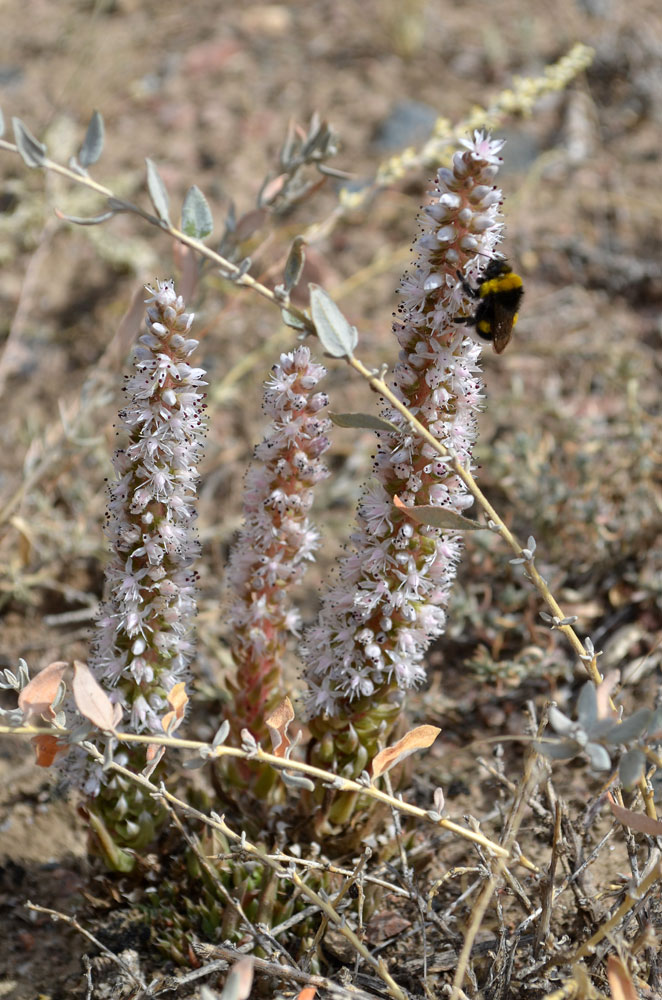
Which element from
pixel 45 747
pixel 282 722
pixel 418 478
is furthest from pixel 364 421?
pixel 45 747

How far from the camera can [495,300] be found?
207cm

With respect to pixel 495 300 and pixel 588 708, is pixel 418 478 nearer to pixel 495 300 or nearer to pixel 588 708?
pixel 495 300

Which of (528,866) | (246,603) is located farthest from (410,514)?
(528,866)

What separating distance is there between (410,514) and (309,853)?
1.11 meters

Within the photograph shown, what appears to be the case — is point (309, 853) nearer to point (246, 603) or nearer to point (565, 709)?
point (246, 603)

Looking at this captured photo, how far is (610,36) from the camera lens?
20.4ft

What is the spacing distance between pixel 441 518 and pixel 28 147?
141cm

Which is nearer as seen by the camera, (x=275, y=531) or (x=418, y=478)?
(x=418, y=478)

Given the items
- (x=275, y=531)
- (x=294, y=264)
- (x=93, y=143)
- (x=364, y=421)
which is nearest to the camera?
(x=364, y=421)

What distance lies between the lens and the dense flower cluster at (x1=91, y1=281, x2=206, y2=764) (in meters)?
1.94

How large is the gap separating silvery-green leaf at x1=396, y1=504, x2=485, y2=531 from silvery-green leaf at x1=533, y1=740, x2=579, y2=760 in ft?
1.50

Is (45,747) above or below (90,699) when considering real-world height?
below

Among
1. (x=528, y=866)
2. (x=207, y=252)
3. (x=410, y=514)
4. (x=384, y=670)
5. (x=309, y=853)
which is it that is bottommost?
(x=309, y=853)

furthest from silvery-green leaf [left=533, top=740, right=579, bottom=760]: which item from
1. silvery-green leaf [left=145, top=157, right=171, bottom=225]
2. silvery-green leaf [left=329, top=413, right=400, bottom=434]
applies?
silvery-green leaf [left=145, top=157, right=171, bottom=225]
